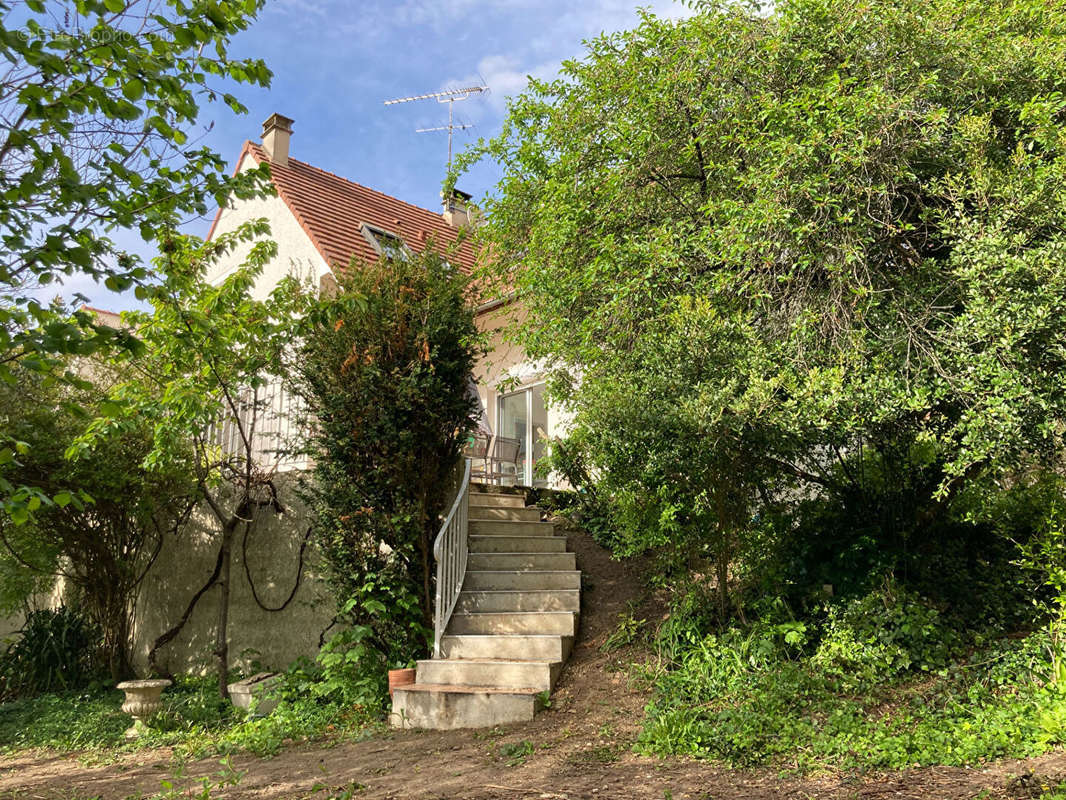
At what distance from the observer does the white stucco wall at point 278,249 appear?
1108cm

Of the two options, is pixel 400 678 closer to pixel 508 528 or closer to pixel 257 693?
pixel 257 693

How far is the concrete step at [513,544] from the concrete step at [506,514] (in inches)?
17.4

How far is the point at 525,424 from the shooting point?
12.8 meters

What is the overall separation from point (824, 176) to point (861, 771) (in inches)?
148

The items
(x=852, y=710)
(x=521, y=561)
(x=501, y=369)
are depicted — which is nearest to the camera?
(x=852, y=710)

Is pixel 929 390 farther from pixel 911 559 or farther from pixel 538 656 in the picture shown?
pixel 538 656

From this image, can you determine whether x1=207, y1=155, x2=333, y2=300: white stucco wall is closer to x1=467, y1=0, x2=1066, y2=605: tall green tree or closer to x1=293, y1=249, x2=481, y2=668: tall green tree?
→ x1=293, y1=249, x2=481, y2=668: tall green tree

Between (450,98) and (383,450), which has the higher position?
(450,98)

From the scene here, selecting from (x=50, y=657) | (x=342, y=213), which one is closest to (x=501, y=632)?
(x=50, y=657)

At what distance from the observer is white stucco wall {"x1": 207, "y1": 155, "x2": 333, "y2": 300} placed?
11078 millimetres

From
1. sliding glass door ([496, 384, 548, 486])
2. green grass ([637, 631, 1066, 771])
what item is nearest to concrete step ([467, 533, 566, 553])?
green grass ([637, 631, 1066, 771])

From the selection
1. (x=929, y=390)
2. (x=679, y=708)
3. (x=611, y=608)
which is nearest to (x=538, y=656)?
(x=611, y=608)

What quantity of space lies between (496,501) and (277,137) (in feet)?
29.5

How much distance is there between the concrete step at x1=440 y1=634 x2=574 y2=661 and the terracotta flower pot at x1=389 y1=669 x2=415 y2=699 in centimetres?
37
